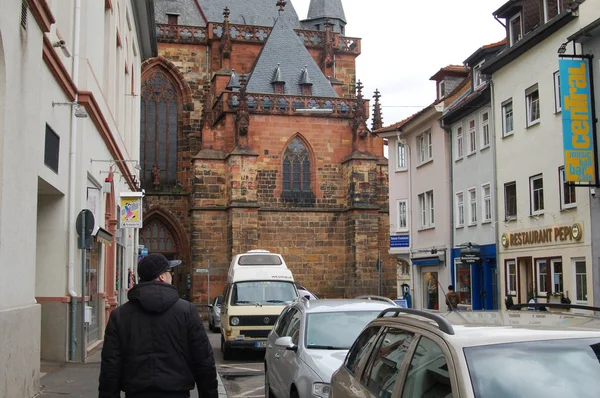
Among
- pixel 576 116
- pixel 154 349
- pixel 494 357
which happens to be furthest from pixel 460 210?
pixel 494 357

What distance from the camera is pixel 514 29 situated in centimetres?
2511

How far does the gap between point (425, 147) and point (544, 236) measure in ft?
37.6

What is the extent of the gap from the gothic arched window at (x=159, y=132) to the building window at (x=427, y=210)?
58.0 feet

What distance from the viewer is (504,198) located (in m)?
25.1

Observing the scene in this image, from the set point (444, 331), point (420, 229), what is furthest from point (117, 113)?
point (444, 331)

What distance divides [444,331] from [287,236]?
3584 centimetres

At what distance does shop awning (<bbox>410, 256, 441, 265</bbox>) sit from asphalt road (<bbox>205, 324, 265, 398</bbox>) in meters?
12.8

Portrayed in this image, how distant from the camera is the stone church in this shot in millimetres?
39250

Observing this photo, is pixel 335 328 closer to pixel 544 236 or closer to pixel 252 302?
pixel 252 302

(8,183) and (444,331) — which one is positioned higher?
(8,183)

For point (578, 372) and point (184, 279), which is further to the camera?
point (184, 279)

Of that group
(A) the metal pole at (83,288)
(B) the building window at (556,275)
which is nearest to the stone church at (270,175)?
(B) the building window at (556,275)

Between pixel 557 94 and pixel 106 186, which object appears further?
pixel 557 94

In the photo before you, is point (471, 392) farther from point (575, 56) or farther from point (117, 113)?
point (117, 113)
